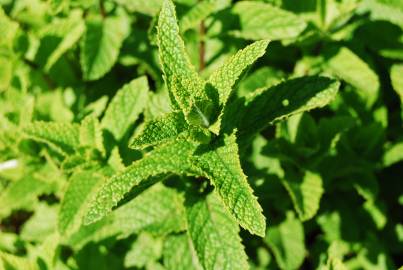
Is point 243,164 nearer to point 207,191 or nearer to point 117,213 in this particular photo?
point 207,191

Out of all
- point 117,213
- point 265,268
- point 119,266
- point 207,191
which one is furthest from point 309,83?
point 119,266

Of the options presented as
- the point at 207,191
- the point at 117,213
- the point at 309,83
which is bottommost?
the point at 117,213

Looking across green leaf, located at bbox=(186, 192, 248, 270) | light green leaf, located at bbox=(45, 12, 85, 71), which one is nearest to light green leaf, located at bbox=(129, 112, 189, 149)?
green leaf, located at bbox=(186, 192, 248, 270)

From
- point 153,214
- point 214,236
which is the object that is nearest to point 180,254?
point 153,214

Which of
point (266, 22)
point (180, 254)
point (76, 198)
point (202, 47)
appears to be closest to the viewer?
point (76, 198)

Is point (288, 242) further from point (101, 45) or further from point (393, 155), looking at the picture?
point (101, 45)

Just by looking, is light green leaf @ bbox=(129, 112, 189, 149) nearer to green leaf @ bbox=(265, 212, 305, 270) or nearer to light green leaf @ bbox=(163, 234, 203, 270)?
light green leaf @ bbox=(163, 234, 203, 270)
